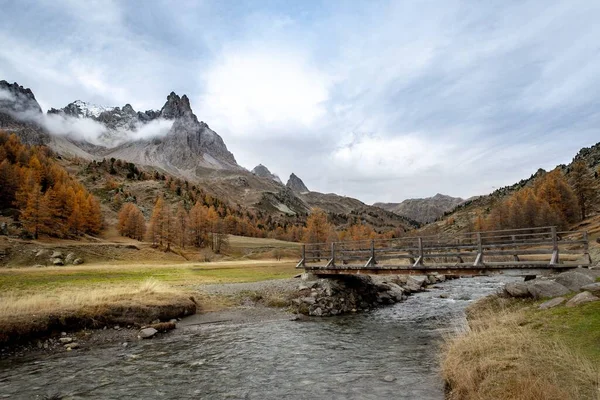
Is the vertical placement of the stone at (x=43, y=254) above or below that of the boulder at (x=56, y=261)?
above

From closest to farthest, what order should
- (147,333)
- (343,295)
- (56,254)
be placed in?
(147,333)
(343,295)
(56,254)

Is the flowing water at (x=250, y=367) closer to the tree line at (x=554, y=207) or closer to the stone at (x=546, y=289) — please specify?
the stone at (x=546, y=289)

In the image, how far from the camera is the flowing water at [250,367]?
40.6ft

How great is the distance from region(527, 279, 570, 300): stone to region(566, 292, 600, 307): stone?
2856mm

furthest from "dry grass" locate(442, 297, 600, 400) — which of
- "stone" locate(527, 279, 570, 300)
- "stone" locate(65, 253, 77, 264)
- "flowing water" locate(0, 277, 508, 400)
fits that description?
"stone" locate(65, 253, 77, 264)

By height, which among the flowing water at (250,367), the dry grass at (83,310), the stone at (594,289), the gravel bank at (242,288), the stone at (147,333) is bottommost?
the flowing water at (250,367)

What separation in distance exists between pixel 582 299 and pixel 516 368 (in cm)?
760

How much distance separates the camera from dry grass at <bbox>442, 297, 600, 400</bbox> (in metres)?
7.95

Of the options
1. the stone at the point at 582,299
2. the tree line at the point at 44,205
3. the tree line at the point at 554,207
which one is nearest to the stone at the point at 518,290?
the stone at the point at 582,299

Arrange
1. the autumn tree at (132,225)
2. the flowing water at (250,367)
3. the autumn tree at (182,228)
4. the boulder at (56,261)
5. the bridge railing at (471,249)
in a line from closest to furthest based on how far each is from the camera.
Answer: the flowing water at (250,367)
the bridge railing at (471,249)
the boulder at (56,261)
the autumn tree at (182,228)
the autumn tree at (132,225)

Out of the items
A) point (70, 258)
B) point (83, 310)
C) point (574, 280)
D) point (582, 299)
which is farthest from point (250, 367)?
point (70, 258)

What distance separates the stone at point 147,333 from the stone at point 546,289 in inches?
863

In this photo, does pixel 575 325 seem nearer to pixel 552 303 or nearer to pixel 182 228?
pixel 552 303

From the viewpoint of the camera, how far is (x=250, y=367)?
50.4 feet
